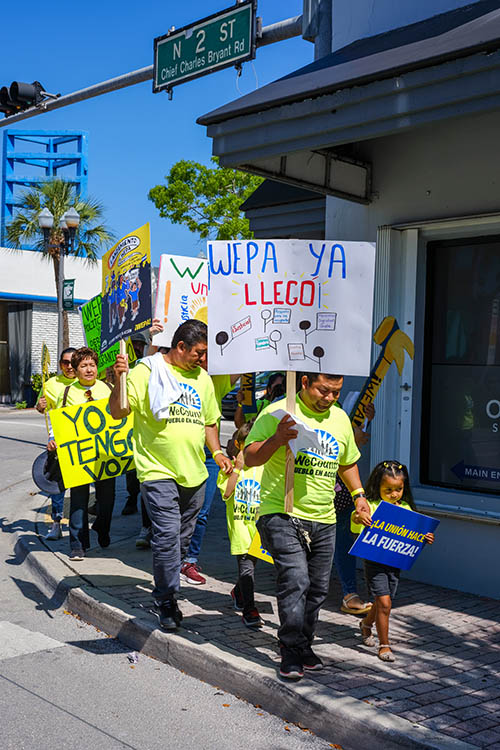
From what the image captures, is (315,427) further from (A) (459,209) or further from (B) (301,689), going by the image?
(A) (459,209)

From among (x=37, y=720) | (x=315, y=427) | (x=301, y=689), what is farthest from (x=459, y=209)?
(x=37, y=720)

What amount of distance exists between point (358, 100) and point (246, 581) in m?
3.21

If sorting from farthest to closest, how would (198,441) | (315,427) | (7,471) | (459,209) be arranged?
(7,471) → (459,209) → (198,441) → (315,427)

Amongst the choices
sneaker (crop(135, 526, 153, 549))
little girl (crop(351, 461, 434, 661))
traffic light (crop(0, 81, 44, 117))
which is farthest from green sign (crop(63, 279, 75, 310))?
little girl (crop(351, 461, 434, 661))

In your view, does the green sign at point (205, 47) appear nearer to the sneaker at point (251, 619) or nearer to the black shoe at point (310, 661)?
the sneaker at point (251, 619)

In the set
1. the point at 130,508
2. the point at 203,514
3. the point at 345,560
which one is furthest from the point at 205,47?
the point at 345,560

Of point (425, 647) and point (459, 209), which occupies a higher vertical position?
point (459, 209)

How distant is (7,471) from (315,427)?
10.4 metres

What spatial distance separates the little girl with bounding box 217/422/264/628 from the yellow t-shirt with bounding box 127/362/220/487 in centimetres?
30

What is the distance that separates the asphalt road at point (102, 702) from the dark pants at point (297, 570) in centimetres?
49

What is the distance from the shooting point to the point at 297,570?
15.3 feet

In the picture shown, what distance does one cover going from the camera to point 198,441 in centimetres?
564

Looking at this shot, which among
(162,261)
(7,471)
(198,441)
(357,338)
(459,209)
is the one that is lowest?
(7,471)

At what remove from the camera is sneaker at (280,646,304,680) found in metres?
4.57
